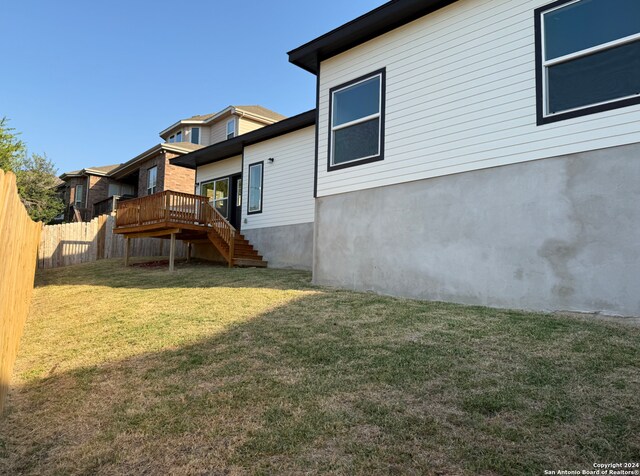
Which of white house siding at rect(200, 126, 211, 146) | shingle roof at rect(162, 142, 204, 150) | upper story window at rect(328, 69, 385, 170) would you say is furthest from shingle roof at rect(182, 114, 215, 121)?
upper story window at rect(328, 69, 385, 170)

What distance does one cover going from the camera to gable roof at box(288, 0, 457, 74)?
24.7 feet

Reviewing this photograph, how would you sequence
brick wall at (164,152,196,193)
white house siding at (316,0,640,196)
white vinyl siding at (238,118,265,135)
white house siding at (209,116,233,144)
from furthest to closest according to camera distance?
white house siding at (209,116,233,144) → white vinyl siding at (238,118,265,135) → brick wall at (164,152,196,193) → white house siding at (316,0,640,196)

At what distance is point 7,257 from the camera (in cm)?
384

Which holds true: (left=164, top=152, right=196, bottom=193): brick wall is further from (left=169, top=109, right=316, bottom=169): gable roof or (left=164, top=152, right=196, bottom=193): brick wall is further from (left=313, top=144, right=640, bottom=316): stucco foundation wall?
(left=313, top=144, right=640, bottom=316): stucco foundation wall

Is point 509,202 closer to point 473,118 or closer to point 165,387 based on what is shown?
point 473,118

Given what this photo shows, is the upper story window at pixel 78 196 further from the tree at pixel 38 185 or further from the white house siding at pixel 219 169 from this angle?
the white house siding at pixel 219 169

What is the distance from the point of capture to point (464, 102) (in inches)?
272

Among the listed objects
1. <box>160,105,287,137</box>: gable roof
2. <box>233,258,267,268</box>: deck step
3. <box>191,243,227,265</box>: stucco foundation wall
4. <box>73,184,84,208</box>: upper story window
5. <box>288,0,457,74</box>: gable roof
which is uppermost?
<box>160,105,287,137</box>: gable roof

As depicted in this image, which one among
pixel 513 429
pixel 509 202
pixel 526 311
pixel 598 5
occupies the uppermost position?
pixel 598 5

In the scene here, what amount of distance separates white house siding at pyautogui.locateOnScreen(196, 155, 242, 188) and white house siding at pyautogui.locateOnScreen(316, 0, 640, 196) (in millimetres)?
8299

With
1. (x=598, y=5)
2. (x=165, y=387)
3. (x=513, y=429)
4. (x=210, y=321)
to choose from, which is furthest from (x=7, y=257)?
(x=598, y=5)

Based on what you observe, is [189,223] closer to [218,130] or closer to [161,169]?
[161,169]

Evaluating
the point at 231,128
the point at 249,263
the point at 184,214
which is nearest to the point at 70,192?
the point at 231,128

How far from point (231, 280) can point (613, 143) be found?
25.3 ft
